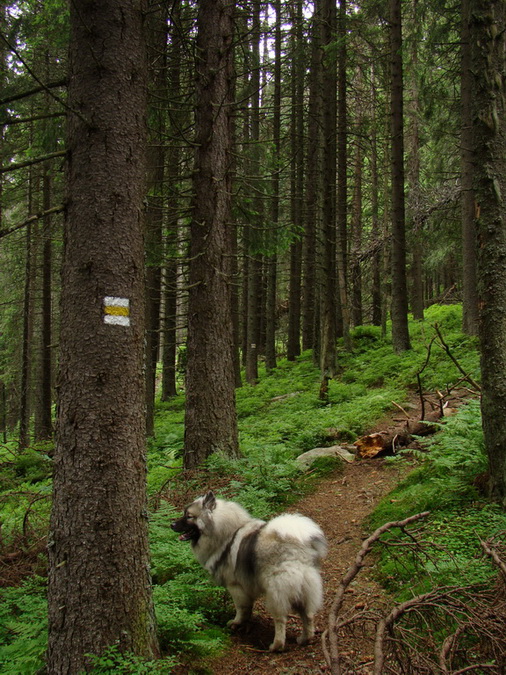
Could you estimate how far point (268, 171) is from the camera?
42.6ft

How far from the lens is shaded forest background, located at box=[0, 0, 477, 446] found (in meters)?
10.1

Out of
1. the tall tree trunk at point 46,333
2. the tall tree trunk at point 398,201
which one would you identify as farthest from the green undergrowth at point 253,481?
the tall tree trunk at point 46,333

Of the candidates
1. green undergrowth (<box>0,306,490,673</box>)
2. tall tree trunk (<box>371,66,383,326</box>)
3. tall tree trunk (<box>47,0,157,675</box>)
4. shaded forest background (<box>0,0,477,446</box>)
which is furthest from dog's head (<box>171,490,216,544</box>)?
tall tree trunk (<box>371,66,383,326</box>)

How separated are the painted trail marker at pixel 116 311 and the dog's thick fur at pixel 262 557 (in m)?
2.12

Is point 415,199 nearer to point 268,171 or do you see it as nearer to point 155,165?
point 268,171

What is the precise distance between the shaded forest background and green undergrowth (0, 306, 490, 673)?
6.79 ft

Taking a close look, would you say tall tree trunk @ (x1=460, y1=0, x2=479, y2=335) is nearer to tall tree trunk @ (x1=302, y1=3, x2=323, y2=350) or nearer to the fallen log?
tall tree trunk @ (x1=302, y1=3, x2=323, y2=350)

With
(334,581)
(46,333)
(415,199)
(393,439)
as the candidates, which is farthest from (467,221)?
(46,333)

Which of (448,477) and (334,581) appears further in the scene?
(448,477)

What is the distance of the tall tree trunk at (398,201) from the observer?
16.4 meters

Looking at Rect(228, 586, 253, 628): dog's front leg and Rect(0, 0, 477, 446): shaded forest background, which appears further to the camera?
Rect(0, 0, 477, 446): shaded forest background

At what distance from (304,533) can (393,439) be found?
16.8ft

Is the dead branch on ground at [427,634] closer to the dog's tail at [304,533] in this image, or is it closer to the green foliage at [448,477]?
the dog's tail at [304,533]

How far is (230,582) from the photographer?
4598mm
